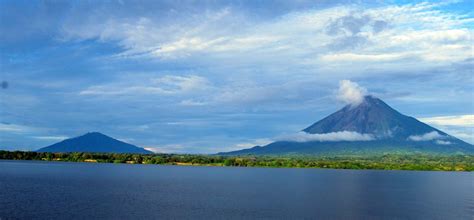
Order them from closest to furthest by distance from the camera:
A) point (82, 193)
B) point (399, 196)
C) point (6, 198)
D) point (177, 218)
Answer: point (177, 218), point (6, 198), point (82, 193), point (399, 196)

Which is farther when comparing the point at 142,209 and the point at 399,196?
the point at 399,196

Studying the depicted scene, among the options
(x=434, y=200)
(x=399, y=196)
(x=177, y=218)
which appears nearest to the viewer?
(x=177, y=218)

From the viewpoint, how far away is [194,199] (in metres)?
79.9

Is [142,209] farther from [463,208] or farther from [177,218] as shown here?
[463,208]

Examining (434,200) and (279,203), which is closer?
(279,203)

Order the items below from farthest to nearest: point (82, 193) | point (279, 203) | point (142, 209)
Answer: point (82, 193), point (279, 203), point (142, 209)

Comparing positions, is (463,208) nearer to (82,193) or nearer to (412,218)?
(412,218)

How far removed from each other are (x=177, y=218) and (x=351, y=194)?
5255 centimetres

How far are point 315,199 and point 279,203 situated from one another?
11.8m

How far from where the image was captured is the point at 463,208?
80.5 metres

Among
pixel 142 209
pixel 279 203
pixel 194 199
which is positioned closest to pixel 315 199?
pixel 279 203

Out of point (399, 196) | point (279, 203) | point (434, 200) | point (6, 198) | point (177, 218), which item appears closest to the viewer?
point (177, 218)

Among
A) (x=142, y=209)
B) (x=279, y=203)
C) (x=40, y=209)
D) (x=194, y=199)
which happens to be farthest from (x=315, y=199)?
(x=40, y=209)

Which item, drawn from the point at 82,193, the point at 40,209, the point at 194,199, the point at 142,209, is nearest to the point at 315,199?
the point at 194,199
